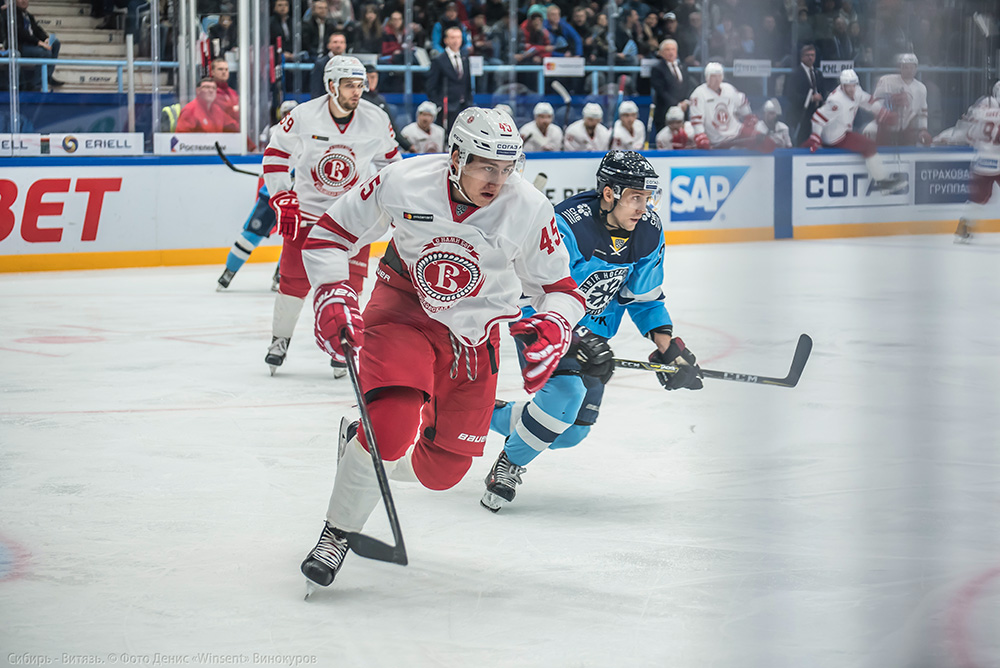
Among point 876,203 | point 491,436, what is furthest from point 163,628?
point 491,436

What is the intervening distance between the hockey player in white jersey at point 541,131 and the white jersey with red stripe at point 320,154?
17.1ft

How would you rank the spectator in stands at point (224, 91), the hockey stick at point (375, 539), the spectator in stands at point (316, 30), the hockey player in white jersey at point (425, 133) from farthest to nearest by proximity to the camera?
the hockey player in white jersey at point (425, 133), the spectator in stands at point (316, 30), the spectator in stands at point (224, 91), the hockey stick at point (375, 539)

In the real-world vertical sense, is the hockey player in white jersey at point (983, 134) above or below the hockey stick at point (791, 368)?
above

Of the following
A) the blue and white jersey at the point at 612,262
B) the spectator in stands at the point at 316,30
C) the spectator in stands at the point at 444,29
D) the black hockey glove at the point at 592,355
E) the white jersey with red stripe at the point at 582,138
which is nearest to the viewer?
the black hockey glove at the point at 592,355

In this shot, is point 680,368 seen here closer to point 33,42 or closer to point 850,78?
point 850,78

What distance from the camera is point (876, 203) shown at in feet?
3.43

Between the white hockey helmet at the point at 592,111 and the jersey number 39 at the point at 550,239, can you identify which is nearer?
the jersey number 39 at the point at 550,239

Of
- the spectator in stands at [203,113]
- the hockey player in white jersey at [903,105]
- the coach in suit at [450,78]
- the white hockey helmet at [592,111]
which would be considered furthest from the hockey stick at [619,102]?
the hockey player in white jersey at [903,105]

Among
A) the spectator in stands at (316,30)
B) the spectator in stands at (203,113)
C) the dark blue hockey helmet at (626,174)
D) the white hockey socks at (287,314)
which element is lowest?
the white hockey socks at (287,314)

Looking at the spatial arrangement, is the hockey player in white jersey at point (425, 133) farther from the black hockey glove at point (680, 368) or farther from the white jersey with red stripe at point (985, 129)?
the white jersey with red stripe at point (985, 129)

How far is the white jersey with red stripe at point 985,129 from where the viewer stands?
1.21m

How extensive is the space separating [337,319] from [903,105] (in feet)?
5.84

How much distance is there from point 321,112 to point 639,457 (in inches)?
104

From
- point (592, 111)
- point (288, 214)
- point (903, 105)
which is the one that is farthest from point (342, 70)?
point (592, 111)
